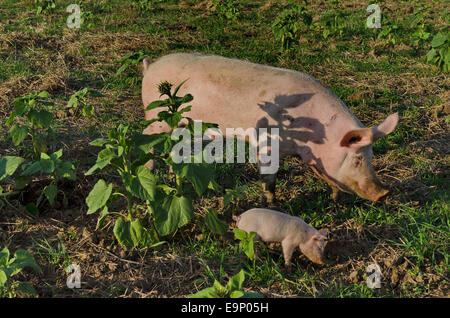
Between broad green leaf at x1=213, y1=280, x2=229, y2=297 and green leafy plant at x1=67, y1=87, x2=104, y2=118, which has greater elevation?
green leafy plant at x1=67, y1=87, x2=104, y2=118

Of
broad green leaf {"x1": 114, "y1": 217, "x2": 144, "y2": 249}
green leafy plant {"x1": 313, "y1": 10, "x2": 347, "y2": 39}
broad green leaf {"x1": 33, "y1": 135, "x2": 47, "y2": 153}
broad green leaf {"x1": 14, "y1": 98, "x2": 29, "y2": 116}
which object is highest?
green leafy plant {"x1": 313, "y1": 10, "x2": 347, "y2": 39}

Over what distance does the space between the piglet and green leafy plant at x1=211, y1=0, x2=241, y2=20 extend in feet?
18.8

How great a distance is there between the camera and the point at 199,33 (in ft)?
26.5

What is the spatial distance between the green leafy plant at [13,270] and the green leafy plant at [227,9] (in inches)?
251

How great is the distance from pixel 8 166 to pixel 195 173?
1.51 metres

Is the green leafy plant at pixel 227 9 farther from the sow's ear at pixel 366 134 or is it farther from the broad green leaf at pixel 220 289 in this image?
the broad green leaf at pixel 220 289

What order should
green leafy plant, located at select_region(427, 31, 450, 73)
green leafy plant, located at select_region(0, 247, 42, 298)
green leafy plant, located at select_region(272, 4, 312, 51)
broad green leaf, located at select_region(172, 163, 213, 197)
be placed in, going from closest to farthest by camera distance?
green leafy plant, located at select_region(0, 247, 42, 298) → broad green leaf, located at select_region(172, 163, 213, 197) → green leafy plant, located at select_region(427, 31, 450, 73) → green leafy plant, located at select_region(272, 4, 312, 51)

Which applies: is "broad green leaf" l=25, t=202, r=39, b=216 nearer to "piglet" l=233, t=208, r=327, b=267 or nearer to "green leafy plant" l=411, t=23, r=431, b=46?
"piglet" l=233, t=208, r=327, b=267

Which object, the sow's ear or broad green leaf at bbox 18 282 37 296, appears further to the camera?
the sow's ear

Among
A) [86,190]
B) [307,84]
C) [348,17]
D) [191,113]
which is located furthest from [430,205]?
[348,17]

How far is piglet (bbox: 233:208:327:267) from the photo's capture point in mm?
3355

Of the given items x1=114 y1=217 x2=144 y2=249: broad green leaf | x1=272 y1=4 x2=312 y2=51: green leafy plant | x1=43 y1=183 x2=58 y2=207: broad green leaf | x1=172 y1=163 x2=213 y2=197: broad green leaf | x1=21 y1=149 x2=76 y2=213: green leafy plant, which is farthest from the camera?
x1=272 y1=4 x2=312 y2=51: green leafy plant

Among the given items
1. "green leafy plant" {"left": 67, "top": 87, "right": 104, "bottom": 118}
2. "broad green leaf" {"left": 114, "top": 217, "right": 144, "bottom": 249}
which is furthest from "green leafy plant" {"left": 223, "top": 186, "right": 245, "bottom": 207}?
"green leafy plant" {"left": 67, "top": 87, "right": 104, "bottom": 118}

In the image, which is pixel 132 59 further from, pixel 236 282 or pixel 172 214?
pixel 236 282
